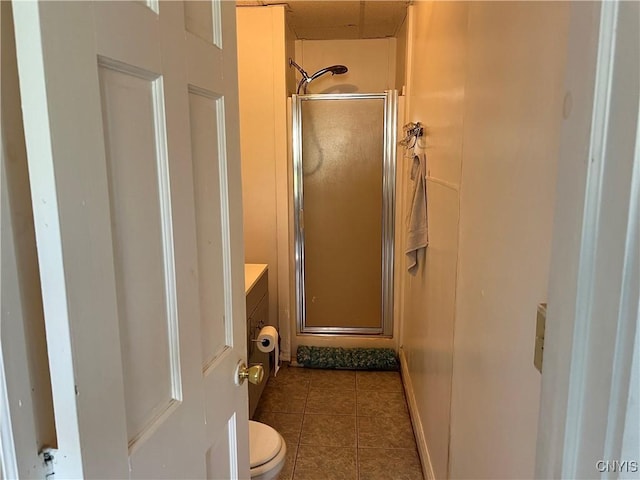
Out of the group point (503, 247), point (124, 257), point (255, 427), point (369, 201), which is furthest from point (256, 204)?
point (124, 257)

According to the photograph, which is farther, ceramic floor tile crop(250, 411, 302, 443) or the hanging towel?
ceramic floor tile crop(250, 411, 302, 443)

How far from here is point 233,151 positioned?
1087mm

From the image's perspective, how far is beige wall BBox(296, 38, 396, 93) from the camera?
3451 millimetres

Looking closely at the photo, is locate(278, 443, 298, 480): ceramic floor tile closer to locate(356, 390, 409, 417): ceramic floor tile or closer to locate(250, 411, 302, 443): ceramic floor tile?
locate(250, 411, 302, 443): ceramic floor tile

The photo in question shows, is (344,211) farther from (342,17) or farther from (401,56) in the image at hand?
(342,17)

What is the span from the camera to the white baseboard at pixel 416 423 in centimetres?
206

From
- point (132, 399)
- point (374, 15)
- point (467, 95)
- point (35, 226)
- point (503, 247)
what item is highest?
point (374, 15)

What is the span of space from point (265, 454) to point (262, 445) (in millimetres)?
55

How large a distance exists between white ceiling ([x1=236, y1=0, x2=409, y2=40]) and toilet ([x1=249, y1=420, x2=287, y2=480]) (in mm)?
2392

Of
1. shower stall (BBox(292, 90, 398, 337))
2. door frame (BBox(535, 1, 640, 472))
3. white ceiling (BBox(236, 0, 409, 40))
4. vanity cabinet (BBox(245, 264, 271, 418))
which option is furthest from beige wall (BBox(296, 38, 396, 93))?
door frame (BBox(535, 1, 640, 472))

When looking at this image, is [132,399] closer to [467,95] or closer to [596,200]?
[596,200]

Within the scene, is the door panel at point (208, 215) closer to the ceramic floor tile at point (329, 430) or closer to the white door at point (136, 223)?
the white door at point (136, 223)

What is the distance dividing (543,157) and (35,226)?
0.80 m

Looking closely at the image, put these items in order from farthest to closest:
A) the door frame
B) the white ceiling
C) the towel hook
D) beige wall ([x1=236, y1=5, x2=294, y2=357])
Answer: beige wall ([x1=236, y1=5, x2=294, y2=357]), the white ceiling, the towel hook, the door frame
